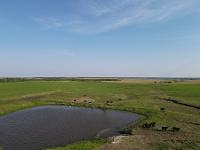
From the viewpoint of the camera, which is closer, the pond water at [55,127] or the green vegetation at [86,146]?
the green vegetation at [86,146]

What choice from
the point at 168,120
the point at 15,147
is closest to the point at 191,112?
the point at 168,120

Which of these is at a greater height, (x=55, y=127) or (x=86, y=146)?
(x=86, y=146)

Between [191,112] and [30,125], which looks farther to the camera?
[191,112]

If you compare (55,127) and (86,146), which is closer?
(86,146)

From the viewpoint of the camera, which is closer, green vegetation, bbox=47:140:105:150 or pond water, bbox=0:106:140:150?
green vegetation, bbox=47:140:105:150

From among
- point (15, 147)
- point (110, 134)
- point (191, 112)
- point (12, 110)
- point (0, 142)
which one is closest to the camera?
point (15, 147)

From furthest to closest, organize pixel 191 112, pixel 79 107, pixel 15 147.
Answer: pixel 79 107
pixel 191 112
pixel 15 147

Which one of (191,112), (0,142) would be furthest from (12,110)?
(191,112)

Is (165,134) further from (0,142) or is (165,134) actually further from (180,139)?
(0,142)
